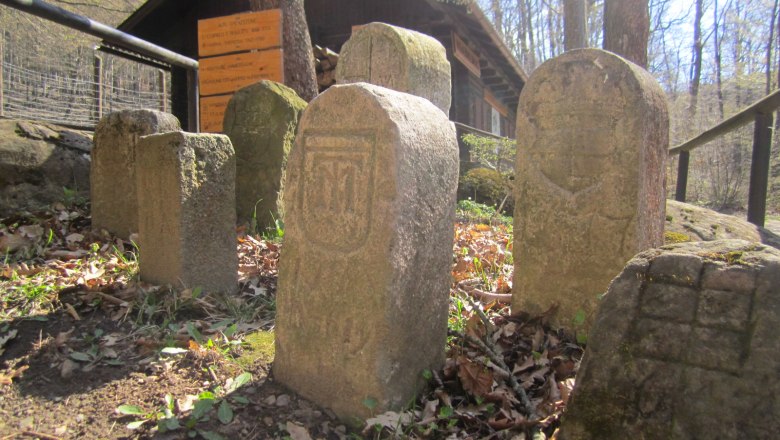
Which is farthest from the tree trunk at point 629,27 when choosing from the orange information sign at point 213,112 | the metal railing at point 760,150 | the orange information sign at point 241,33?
the orange information sign at point 213,112

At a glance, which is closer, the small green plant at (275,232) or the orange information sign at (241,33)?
the small green plant at (275,232)

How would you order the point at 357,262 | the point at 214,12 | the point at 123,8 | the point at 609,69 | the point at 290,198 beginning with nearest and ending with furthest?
the point at 357,262, the point at 290,198, the point at 609,69, the point at 214,12, the point at 123,8

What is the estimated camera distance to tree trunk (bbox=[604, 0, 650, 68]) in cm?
734

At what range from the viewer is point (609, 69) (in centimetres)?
280

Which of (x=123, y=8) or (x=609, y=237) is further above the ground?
(x=123, y=8)

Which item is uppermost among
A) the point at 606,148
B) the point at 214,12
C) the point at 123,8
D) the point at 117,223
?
the point at 123,8

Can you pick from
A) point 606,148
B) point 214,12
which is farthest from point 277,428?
point 214,12

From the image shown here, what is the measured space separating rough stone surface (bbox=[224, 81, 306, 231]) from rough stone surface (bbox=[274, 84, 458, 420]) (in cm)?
246

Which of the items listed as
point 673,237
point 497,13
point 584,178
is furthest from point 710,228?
point 497,13

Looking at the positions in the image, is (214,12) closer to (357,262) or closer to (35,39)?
(35,39)

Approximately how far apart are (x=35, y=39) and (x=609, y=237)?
18526 mm

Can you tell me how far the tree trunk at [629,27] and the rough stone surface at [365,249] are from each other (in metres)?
6.18

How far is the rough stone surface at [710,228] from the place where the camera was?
4488 millimetres

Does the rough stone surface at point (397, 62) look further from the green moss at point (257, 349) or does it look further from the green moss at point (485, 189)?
the green moss at point (257, 349)
